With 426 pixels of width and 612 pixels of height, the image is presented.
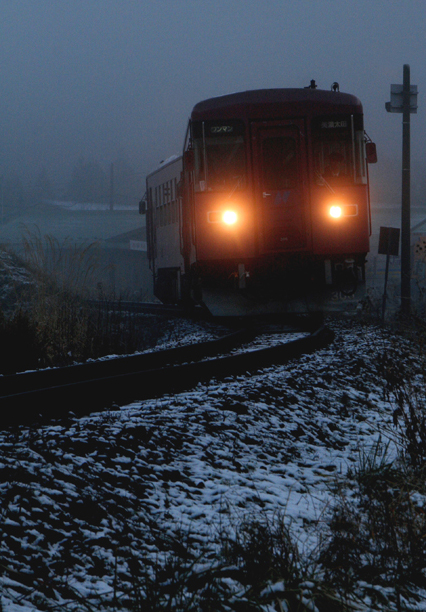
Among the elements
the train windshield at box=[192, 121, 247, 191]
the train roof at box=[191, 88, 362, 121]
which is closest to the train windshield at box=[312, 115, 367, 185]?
the train roof at box=[191, 88, 362, 121]

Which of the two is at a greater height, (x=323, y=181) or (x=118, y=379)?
(x=323, y=181)

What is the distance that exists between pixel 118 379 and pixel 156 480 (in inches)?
78.1

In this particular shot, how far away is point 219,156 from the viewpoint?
10.3 m

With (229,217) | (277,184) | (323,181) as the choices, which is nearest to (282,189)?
(277,184)

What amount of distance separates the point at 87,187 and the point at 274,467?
154 m

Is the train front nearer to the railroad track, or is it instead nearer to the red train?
the red train

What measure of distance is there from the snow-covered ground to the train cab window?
19.5ft

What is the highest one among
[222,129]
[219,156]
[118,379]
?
[222,129]

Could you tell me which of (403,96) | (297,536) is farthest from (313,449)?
(403,96)

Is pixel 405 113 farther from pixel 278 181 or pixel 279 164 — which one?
pixel 278 181

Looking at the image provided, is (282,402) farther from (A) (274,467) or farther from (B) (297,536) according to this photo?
(B) (297,536)

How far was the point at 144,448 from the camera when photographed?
329 cm

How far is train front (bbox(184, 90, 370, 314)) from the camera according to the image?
33.2 ft

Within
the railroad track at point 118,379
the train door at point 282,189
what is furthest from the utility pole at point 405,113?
the railroad track at point 118,379
